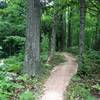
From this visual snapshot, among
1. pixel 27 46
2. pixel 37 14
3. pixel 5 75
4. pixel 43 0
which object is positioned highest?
pixel 43 0

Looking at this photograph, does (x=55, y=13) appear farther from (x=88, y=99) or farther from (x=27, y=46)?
(x=88, y=99)

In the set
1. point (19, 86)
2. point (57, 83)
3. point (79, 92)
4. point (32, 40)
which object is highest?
point (32, 40)

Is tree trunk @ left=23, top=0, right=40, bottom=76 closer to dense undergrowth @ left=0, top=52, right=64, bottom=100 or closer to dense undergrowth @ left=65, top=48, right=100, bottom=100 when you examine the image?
dense undergrowth @ left=0, top=52, right=64, bottom=100

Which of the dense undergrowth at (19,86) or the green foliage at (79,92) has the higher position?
the dense undergrowth at (19,86)

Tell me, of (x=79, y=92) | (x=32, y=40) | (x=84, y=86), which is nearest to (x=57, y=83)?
(x=84, y=86)

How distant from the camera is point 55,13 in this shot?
20.5 meters

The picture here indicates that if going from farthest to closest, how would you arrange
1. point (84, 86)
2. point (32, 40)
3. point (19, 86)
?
point (32, 40)
point (84, 86)
point (19, 86)

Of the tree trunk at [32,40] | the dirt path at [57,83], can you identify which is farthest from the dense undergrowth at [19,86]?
the tree trunk at [32,40]

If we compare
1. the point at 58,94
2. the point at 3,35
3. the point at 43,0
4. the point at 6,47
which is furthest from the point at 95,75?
the point at 6,47

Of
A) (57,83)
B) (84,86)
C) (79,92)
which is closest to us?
(79,92)

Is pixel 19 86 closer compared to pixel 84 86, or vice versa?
pixel 19 86

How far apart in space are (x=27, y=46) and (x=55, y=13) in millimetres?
7187

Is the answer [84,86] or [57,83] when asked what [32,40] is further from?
[84,86]

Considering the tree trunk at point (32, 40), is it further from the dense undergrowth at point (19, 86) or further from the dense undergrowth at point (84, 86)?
the dense undergrowth at point (84, 86)
